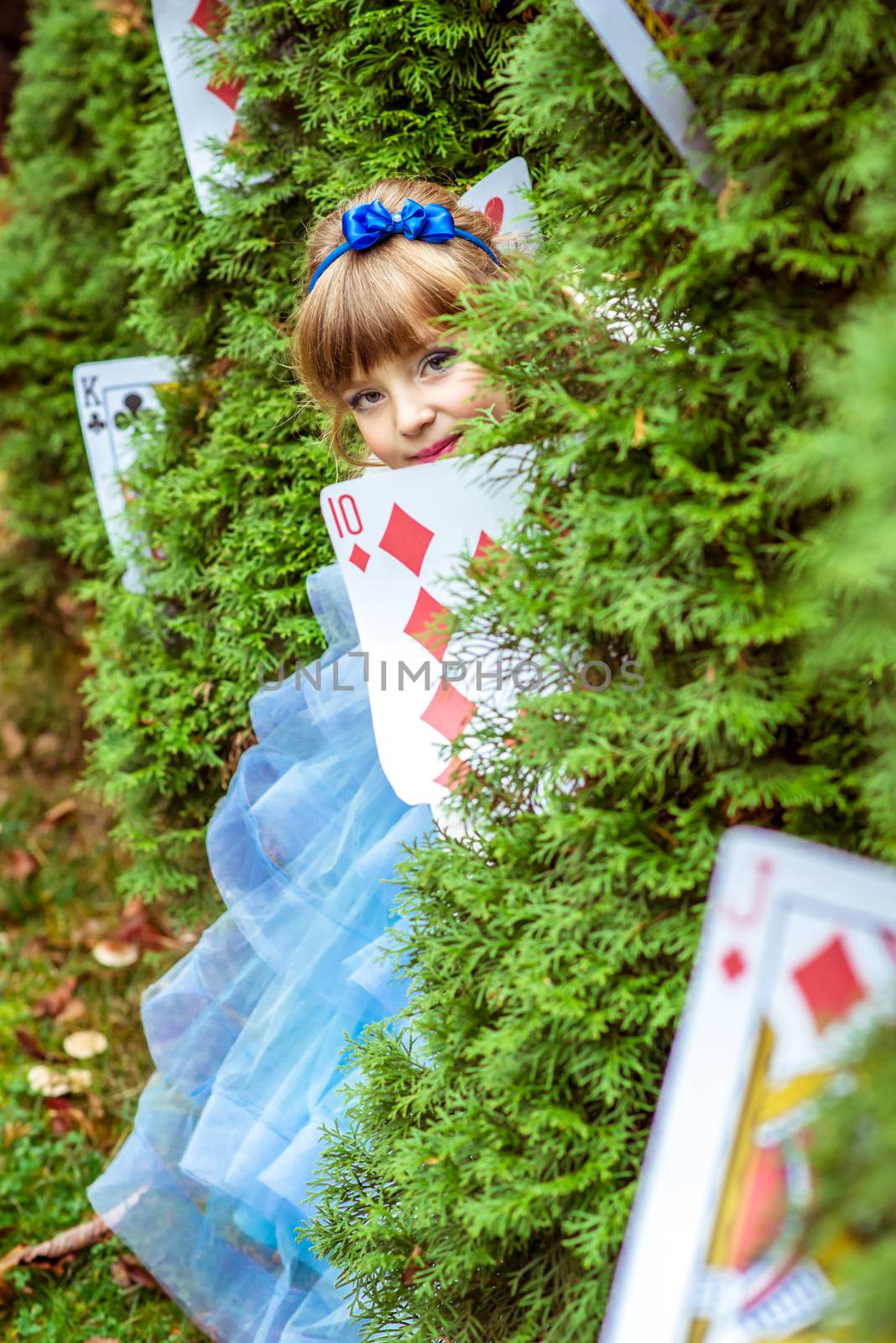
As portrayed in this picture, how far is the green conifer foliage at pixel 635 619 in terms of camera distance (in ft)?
2.86

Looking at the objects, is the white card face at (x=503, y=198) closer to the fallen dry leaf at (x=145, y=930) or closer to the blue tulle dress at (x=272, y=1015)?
the blue tulle dress at (x=272, y=1015)

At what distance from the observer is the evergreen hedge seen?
865mm

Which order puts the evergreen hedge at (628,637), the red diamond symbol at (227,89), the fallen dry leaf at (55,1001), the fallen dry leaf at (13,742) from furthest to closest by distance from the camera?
the fallen dry leaf at (13,742) → the fallen dry leaf at (55,1001) → the red diamond symbol at (227,89) → the evergreen hedge at (628,637)

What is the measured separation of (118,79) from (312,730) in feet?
6.08

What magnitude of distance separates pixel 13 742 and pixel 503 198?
2.37 metres

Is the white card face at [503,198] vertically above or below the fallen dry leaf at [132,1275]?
above

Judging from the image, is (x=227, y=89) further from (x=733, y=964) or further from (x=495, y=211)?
(x=733, y=964)

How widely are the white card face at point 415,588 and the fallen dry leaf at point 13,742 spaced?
232 cm

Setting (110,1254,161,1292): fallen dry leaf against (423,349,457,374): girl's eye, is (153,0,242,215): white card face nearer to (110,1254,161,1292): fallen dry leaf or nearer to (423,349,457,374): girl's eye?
(423,349,457,374): girl's eye

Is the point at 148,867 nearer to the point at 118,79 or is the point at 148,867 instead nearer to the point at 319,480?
the point at 319,480

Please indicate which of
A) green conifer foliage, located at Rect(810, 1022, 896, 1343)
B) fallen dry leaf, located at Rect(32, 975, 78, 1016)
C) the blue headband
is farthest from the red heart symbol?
fallen dry leaf, located at Rect(32, 975, 78, 1016)

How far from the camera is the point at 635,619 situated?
92cm

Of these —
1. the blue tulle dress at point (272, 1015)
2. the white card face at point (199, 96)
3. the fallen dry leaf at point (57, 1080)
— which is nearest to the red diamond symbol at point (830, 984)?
the blue tulle dress at point (272, 1015)

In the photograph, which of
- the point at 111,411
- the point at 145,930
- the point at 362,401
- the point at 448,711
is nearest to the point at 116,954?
the point at 145,930
